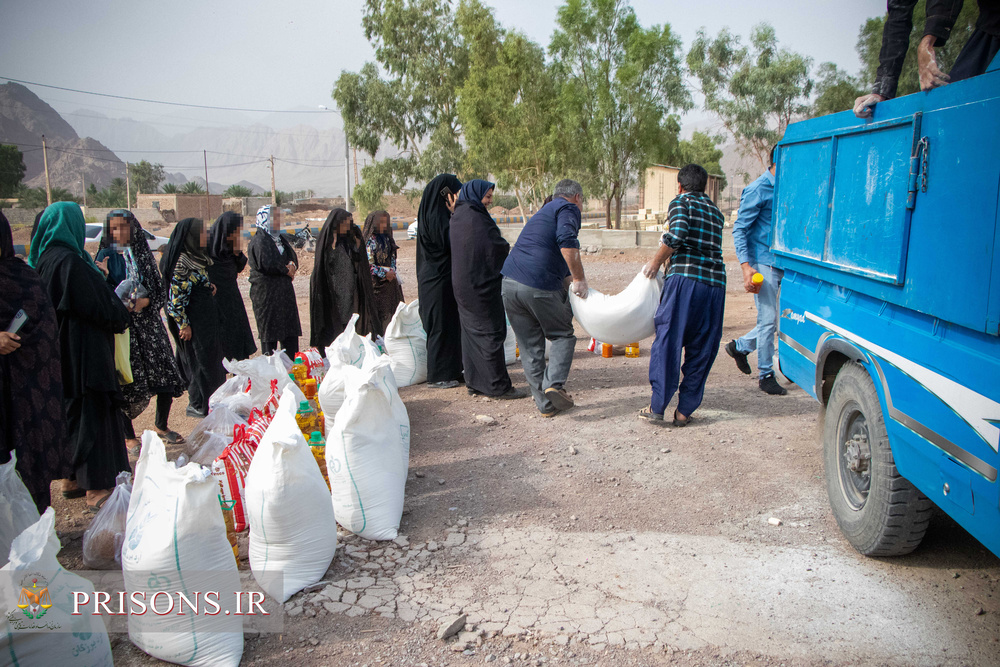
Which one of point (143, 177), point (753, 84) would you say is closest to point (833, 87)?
point (753, 84)

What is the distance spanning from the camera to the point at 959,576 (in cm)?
274

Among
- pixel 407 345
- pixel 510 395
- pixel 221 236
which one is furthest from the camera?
pixel 407 345

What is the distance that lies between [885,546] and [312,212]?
47.7 m

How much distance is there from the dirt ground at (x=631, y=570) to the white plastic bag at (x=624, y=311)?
2.25 feet

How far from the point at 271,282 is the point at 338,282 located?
22.2 inches

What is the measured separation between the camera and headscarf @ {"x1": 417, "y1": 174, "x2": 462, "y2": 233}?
18.7 feet

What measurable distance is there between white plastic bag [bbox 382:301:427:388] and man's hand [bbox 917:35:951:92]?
417cm

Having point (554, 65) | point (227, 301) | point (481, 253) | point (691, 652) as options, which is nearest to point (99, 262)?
point (227, 301)

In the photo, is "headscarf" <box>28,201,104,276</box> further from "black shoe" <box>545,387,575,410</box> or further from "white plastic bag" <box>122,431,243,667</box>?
"black shoe" <box>545,387,575,410</box>

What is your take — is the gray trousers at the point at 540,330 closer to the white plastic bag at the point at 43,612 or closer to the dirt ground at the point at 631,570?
the dirt ground at the point at 631,570

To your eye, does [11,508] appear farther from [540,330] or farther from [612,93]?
[612,93]

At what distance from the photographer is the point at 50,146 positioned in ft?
327

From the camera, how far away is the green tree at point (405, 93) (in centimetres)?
3139

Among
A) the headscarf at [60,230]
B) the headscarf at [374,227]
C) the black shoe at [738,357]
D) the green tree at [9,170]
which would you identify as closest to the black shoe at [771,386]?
the black shoe at [738,357]
